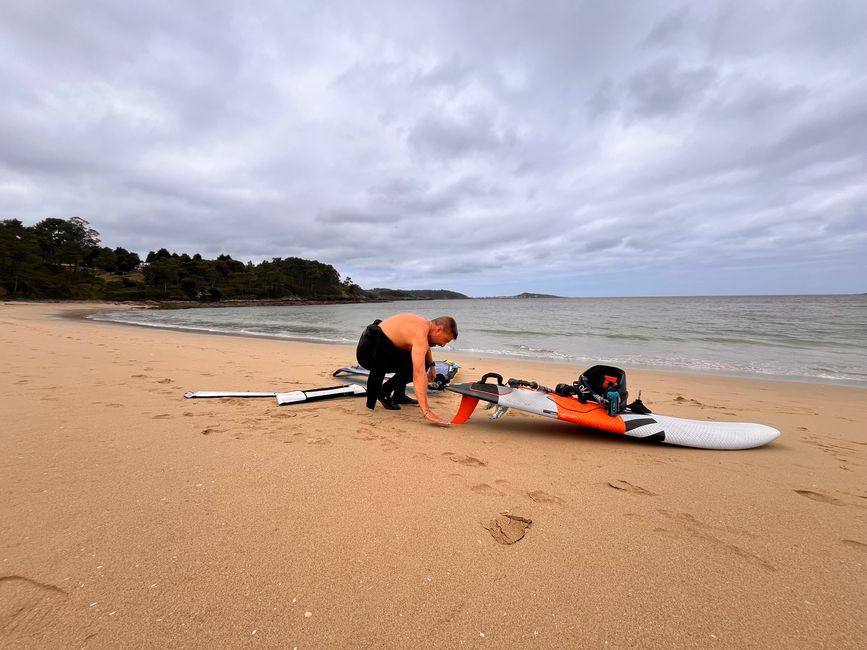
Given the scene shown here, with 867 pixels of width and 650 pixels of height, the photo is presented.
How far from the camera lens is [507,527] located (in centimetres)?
225

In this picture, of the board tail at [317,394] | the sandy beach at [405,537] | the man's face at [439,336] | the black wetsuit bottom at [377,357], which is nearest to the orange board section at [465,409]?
the sandy beach at [405,537]

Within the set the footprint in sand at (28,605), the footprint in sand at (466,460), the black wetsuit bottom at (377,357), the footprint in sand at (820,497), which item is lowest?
the footprint in sand at (466,460)

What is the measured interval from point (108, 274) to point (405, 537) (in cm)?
9826

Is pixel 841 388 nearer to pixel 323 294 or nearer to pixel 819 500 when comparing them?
pixel 819 500

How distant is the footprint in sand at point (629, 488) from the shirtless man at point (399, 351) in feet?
6.09

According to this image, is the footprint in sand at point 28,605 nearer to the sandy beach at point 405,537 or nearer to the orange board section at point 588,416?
the sandy beach at point 405,537

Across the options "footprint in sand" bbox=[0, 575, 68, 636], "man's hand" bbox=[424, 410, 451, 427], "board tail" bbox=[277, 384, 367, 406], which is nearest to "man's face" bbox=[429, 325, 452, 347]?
"man's hand" bbox=[424, 410, 451, 427]

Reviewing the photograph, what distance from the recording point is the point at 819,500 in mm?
2773

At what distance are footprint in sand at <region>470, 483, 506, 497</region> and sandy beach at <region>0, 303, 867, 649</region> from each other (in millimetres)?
17

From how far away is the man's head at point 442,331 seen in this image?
4453 mm

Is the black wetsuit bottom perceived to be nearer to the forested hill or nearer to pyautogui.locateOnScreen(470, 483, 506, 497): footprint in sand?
pyautogui.locateOnScreen(470, 483, 506, 497): footprint in sand

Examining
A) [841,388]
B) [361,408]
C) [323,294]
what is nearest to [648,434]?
[361,408]

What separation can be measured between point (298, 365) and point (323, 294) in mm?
106583

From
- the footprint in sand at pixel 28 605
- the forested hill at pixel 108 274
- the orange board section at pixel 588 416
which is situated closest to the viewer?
the footprint in sand at pixel 28 605
